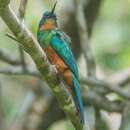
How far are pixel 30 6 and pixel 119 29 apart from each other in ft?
3.67

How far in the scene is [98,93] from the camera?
492cm

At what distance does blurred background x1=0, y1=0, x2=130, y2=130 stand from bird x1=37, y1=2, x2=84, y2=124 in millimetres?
593

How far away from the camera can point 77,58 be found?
5.70 metres

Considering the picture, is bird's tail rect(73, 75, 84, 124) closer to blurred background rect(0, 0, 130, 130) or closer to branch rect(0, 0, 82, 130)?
branch rect(0, 0, 82, 130)

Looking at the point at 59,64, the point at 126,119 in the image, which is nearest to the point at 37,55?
the point at 59,64

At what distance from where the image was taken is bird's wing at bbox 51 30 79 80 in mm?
3348

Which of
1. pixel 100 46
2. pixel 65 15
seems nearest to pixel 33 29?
pixel 65 15

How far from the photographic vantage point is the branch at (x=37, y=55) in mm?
2692

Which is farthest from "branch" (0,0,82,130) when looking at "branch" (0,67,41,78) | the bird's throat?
"branch" (0,67,41,78)

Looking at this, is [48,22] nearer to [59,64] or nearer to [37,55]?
[59,64]

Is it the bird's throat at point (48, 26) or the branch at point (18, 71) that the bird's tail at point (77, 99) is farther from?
the branch at point (18, 71)

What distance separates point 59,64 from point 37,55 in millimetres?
475

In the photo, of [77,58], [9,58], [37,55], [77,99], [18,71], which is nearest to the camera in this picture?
[37,55]

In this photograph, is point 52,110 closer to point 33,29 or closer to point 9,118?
point 33,29
